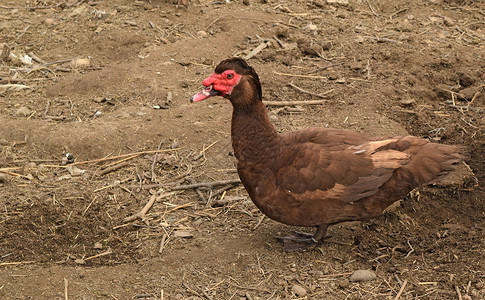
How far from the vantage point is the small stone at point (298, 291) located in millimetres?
3902

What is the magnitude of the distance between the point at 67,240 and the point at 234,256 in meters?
1.36

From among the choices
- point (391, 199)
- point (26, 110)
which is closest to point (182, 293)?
point (391, 199)

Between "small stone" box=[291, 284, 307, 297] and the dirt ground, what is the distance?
2cm

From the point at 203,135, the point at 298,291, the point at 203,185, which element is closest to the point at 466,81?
the point at 203,135

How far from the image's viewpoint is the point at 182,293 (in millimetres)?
3928

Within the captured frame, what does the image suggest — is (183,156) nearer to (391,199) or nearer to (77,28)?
(391,199)

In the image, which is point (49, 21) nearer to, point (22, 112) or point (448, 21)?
point (22, 112)

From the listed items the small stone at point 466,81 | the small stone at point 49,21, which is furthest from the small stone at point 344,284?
the small stone at point 49,21

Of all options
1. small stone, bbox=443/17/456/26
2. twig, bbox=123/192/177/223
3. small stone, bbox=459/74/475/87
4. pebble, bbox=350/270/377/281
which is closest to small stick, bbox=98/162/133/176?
twig, bbox=123/192/177/223

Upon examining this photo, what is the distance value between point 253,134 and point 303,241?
0.91 metres

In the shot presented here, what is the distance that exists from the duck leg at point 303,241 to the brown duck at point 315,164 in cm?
14

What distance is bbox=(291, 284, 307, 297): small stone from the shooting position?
390cm

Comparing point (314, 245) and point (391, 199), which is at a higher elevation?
point (391, 199)

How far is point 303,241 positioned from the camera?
14.6 feet
